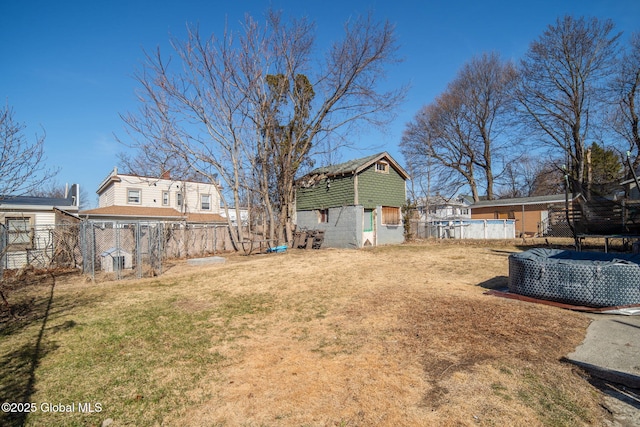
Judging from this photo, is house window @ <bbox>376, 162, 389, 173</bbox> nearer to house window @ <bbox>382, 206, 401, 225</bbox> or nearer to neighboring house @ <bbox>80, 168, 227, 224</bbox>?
house window @ <bbox>382, 206, 401, 225</bbox>

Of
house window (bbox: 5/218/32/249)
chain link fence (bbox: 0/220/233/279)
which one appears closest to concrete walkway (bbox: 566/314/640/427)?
chain link fence (bbox: 0/220/233/279)

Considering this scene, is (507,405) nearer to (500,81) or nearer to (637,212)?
(637,212)

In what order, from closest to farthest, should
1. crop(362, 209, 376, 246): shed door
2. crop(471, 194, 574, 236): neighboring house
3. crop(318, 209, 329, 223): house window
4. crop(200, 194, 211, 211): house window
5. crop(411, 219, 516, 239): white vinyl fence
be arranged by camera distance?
crop(362, 209, 376, 246): shed door, crop(318, 209, 329, 223): house window, crop(411, 219, 516, 239): white vinyl fence, crop(471, 194, 574, 236): neighboring house, crop(200, 194, 211, 211): house window

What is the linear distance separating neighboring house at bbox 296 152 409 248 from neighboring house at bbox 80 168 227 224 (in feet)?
22.1

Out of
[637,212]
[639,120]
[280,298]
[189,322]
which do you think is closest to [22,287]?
[189,322]

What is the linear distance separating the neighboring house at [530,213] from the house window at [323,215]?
15156 millimetres

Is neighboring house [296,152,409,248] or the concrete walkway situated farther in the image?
neighboring house [296,152,409,248]

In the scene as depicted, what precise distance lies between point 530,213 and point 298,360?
1216 inches

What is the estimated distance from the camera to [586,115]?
961 inches

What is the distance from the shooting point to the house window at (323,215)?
67.6 feet

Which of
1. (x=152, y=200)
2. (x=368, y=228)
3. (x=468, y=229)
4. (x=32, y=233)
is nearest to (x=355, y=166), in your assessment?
(x=368, y=228)

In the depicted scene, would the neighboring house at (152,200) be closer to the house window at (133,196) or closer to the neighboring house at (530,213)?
the house window at (133,196)

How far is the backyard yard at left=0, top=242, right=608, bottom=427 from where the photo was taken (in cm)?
304

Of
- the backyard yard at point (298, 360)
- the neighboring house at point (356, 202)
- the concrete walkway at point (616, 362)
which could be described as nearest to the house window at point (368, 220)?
the neighboring house at point (356, 202)
